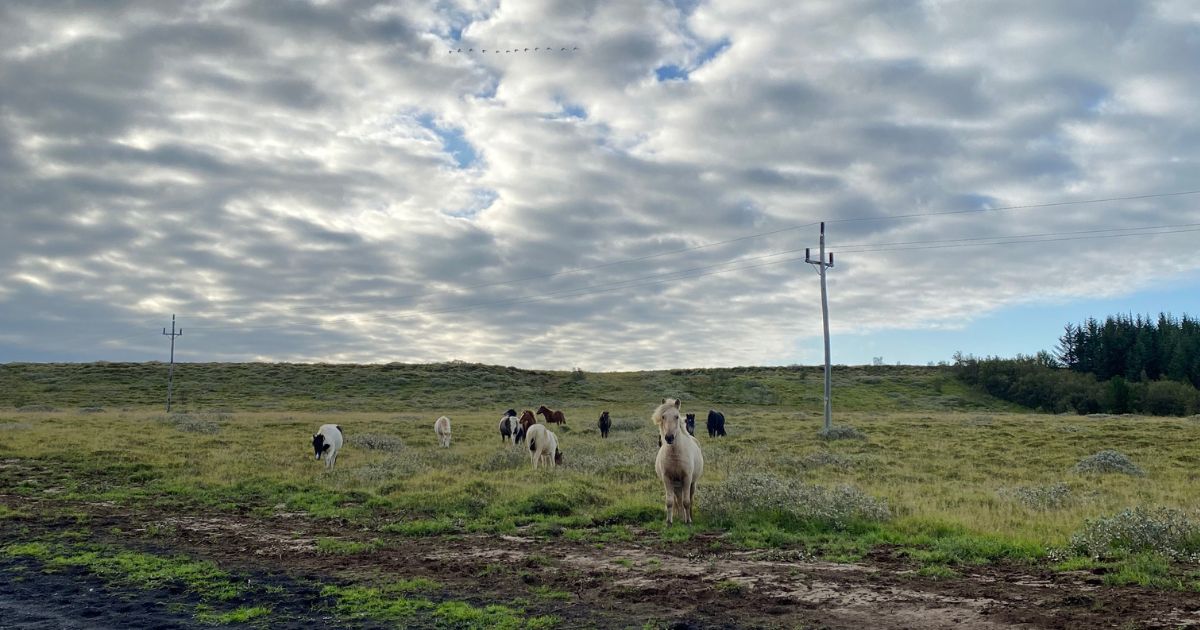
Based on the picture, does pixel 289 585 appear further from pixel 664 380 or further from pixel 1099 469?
pixel 664 380

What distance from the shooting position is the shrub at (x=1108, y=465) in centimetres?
1959

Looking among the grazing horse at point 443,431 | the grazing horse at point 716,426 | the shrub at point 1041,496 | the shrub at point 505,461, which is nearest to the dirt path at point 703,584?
the shrub at point 1041,496

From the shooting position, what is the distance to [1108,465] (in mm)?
20266

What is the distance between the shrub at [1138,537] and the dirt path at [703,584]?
1.28 m

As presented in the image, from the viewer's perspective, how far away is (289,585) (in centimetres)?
865

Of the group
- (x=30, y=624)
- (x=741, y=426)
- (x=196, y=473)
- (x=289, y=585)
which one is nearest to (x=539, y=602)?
(x=289, y=585)

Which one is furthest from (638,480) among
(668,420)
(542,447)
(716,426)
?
(716,426)

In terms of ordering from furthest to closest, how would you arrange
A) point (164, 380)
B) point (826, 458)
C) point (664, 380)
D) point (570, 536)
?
point (664, 380)
point (164, 380)
point (826, 458)
point (570, 536)

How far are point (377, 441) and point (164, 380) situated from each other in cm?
5454

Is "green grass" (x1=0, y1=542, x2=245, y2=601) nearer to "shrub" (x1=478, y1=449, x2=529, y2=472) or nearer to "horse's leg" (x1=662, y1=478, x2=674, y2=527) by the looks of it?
"horse's leg" (x1=662, y1=478, x2=674, y2=527)

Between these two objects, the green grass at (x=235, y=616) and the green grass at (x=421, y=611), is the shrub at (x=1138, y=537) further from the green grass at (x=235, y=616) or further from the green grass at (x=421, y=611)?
the green grass at (x=235, y=616)

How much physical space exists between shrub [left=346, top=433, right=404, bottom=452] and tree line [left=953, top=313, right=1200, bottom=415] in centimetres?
5852

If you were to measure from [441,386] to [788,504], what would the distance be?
212 ft

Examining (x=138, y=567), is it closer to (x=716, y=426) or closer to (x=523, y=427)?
(x=523, y=427)
